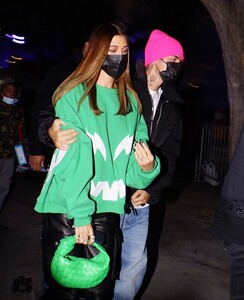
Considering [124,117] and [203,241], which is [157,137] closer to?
[124,117]

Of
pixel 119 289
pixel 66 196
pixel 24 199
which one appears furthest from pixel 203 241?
pixel 66 196

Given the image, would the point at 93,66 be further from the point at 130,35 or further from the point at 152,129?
the point at 130,35

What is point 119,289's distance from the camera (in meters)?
2.87

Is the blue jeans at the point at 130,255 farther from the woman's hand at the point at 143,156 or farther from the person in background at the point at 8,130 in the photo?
Result: the person in background at the point at 8,130

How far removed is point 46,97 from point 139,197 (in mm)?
946

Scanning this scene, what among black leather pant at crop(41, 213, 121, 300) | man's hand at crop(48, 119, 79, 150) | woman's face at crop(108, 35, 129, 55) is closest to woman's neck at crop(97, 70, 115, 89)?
woman's face at crop(108, 35, 129, 55)

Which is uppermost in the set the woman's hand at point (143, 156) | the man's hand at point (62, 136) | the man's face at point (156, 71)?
the man's face at point (156, 71)

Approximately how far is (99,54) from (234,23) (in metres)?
3.13

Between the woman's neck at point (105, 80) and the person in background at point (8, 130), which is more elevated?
the woman's neck at point (105, 80)

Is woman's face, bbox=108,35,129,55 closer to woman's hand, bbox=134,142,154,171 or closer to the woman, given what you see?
the woman

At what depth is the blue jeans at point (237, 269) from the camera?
A: 2471mm

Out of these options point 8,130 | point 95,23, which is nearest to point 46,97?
point 8,130

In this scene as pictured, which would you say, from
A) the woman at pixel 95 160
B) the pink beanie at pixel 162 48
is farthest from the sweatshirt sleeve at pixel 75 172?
the pink beanie at pixel 162 48

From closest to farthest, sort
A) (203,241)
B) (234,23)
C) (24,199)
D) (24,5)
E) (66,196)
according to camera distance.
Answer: (66,196) → (234,23) → (203,241) → (24,199) → (24,5)
